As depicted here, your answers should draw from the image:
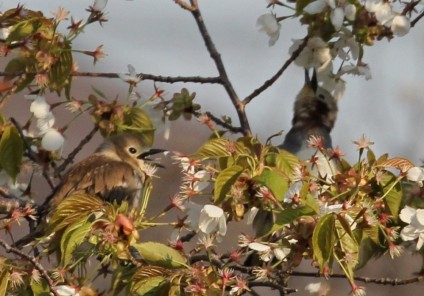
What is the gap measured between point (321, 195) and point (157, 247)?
536 mm

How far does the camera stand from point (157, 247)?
3.52 meters

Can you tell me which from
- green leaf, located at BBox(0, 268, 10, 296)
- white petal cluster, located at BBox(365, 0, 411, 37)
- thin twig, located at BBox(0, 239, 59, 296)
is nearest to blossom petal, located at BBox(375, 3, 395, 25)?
white petal cluster, located at BBox(365, 0, 411, 37)

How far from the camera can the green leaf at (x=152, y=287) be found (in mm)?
3445

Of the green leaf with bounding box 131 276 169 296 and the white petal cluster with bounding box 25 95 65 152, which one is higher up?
the white petal cluster with bounding box 25 95 65 152

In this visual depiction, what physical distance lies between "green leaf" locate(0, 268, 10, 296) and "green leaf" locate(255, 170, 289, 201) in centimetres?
82

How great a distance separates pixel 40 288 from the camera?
360cm

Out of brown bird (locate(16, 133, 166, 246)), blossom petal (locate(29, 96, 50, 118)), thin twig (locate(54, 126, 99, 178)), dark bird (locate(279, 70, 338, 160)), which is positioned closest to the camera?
blossom petal (locate(29, 96, 50, 118))

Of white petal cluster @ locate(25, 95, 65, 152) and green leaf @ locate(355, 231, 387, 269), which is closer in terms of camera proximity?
green leaf @ locate(355, 231, 387, 269)

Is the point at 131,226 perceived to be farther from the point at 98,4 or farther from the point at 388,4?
the point at 388,4

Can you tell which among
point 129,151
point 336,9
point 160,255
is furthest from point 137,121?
point 129,151

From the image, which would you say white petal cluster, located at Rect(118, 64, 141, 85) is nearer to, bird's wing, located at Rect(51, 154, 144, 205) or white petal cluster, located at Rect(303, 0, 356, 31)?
white petal cluster, located at Rect(303, 0, 356, 31)

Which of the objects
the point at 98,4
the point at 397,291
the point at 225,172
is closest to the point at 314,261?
the point at 225,172

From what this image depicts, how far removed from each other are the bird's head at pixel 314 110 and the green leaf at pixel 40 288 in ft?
11.9

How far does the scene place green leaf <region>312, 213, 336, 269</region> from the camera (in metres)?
3.29
